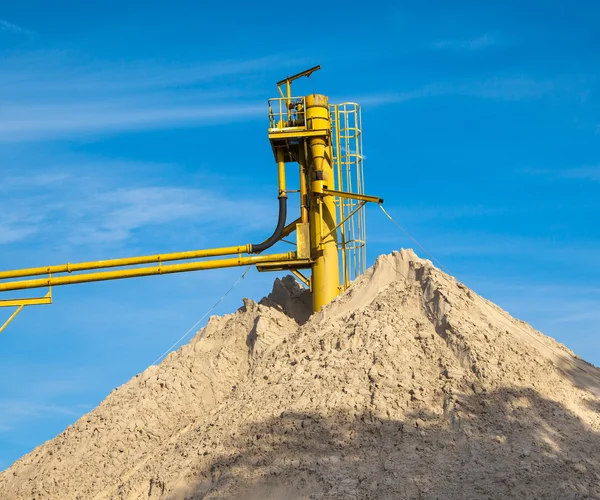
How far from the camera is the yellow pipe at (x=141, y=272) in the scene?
29.0 meters

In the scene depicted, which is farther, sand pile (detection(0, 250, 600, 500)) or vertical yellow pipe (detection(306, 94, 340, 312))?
vertical yellow pipe (detection(306, 94, 340, 312))

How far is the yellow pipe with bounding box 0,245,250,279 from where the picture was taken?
2939 centimetres

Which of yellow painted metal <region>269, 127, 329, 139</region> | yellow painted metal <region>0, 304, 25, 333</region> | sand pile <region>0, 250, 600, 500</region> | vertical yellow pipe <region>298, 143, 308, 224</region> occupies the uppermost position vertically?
yellow painted metal <region>269, 127, 329, 139</region>

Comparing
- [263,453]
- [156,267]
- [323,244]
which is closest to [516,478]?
[263,453]

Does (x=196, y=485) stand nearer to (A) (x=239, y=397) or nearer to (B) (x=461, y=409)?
(A) (x=239, y=397)

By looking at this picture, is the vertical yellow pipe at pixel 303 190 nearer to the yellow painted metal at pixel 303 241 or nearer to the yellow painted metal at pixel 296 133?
the yellow painted metal at pixel 303 241

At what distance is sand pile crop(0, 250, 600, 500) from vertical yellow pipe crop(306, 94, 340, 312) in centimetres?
134

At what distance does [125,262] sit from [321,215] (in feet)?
19.2

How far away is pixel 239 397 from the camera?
2444 centimetres

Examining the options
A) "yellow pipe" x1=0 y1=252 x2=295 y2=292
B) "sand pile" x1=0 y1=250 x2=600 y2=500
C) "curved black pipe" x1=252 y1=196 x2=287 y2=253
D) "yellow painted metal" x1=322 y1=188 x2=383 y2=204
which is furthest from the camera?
"curved black pipe" x1=252 y1=196 x2=287 y2=253

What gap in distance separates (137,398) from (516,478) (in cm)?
1103

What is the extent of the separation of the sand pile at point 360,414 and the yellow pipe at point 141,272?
147 centimetres

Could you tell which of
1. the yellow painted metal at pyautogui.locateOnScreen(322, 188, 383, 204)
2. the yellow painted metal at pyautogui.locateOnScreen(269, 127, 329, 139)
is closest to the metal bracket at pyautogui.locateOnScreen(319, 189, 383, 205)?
the yellow painted metal at pyautogui.locateOnScreen(322, 188, 383, 204)

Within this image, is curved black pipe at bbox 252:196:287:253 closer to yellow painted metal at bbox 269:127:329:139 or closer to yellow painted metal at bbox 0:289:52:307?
yellow painted metal at bbox 269:127:329:139
